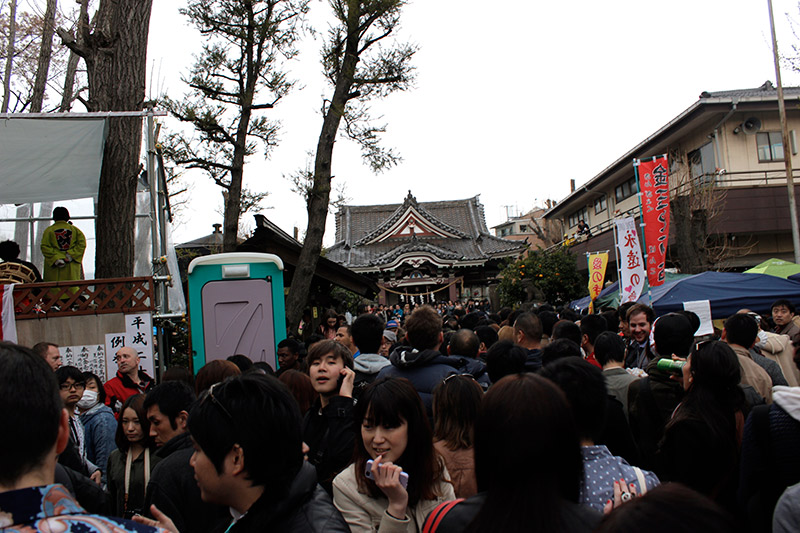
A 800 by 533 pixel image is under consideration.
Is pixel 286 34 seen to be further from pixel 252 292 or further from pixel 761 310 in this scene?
pixel 761 310

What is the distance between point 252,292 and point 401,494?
19.6ft

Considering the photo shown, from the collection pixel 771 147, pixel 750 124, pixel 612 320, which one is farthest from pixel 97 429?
pixel 771 147

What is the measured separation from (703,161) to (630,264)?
11.7 m

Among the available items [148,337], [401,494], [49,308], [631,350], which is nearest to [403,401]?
[401,494]

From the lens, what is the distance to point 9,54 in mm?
12969

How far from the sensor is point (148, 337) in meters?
6.31

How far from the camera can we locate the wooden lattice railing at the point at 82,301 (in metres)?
6.21

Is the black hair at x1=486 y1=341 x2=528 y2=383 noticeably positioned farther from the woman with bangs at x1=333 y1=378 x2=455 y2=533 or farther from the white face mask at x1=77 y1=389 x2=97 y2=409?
the white face mask at x1=77 y1=389 x2=97 y2=409

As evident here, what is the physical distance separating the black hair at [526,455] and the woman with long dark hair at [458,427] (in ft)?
3.68

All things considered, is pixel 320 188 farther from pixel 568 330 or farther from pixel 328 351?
pixel 328 351

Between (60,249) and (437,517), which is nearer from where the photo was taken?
(437,517)

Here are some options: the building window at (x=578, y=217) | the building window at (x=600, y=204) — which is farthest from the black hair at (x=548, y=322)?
the building window at (x=578, y=217)

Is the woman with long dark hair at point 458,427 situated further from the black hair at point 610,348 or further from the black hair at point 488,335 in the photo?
the black hair at point 488,335

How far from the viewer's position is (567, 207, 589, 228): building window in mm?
30092
